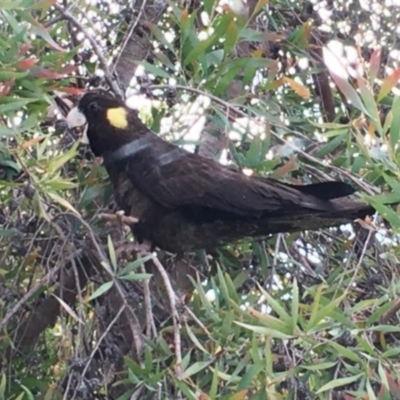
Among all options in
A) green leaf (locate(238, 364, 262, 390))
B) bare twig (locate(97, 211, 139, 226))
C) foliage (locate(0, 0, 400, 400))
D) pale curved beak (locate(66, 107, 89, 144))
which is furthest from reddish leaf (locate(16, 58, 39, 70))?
green leaf (locate(238, 364, 262, 390))

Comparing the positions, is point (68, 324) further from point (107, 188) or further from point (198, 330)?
point (198, 330)

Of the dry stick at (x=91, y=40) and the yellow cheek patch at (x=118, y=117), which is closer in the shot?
the dry stick at (x=91, y=40)

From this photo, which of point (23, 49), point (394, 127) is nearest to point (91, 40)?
point (23, 49)

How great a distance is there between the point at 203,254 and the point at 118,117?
1.39 ft

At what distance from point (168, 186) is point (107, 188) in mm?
149

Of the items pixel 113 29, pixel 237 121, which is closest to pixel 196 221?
pixel 237 121

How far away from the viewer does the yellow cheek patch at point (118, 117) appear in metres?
2.39

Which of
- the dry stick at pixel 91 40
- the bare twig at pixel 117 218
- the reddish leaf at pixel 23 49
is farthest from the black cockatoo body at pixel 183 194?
the reddish leaf at pixel 23 49

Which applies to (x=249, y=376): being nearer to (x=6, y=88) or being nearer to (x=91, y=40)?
(x=6, y=88)

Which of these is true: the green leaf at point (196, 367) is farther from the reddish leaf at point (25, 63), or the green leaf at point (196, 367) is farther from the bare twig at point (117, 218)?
the reddish leaf at point (25, 63)

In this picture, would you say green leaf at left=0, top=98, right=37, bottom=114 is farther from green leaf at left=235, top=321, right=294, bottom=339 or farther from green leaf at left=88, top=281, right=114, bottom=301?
green leaf at left=235, top=321, right=294, bottom=339

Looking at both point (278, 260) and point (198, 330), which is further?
point (278, 260)

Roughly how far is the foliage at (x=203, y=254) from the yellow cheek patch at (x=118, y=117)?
7 cm

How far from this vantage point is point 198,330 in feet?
5.56
